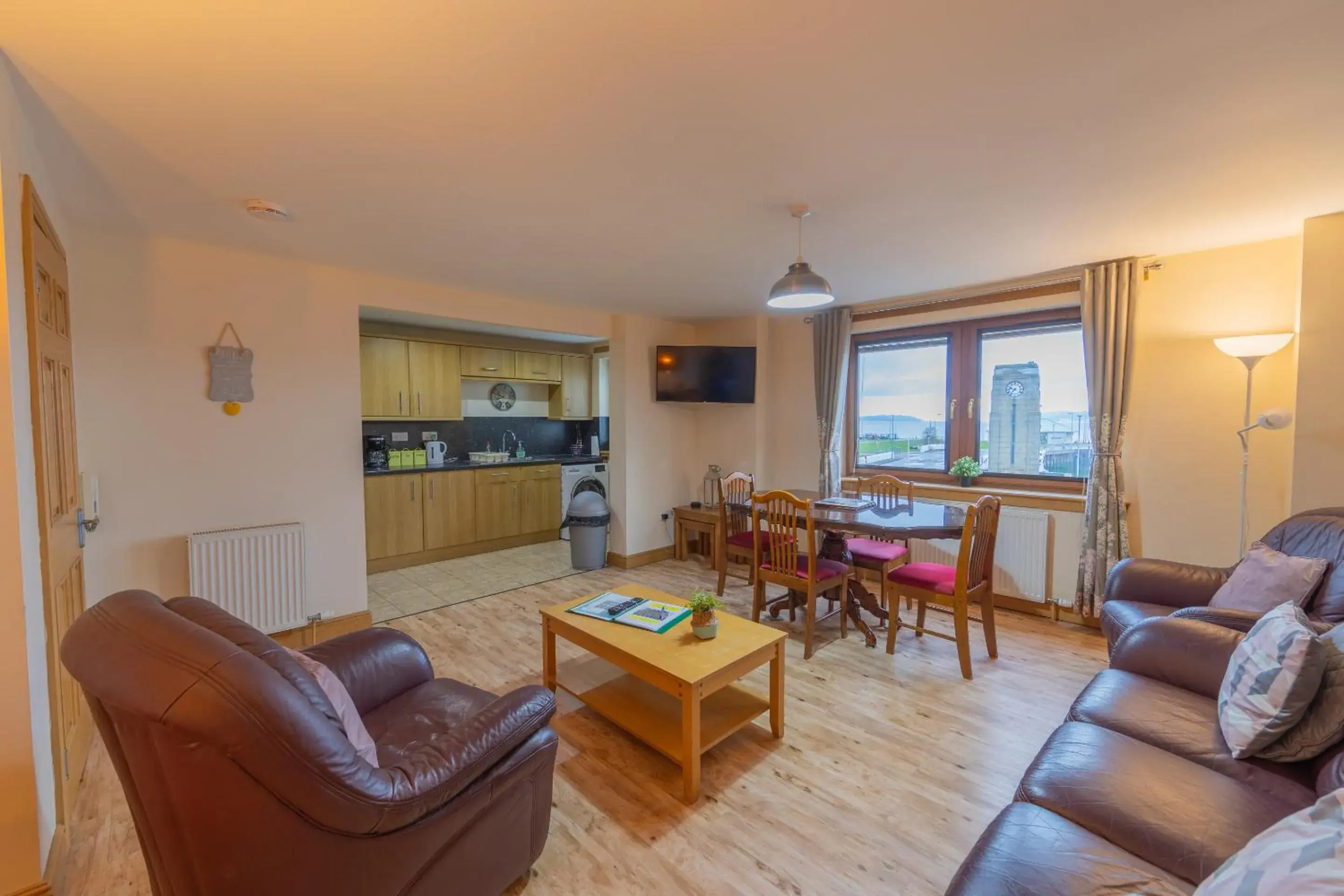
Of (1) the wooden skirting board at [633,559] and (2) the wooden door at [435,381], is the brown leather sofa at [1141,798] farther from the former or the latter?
(2) the wooden door at [435,381]

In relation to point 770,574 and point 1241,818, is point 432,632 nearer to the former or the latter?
point 770,574

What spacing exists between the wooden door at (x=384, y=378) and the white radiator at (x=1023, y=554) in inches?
193

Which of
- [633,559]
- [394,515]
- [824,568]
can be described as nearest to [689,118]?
[824,568]

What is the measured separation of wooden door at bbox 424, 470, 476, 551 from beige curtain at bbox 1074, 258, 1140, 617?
516 cm

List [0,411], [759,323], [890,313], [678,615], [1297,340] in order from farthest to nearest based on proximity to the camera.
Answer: [759,323] → [890,313] → [1297,340] → [678,615] → [0,411]

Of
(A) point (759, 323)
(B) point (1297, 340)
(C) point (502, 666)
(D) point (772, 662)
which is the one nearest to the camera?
(D) point (772, 662)

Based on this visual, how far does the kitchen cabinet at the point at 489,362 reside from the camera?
572 cm

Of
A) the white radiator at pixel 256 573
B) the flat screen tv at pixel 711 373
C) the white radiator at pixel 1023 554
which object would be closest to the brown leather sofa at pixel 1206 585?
the white radiator at pixel 1023 554

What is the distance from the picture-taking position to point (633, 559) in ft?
17.0

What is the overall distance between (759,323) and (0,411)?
472cm

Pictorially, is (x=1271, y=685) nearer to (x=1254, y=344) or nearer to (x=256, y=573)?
(x=1254, y=344)

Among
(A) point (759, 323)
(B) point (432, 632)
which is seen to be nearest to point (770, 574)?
(B) point (432, 632)

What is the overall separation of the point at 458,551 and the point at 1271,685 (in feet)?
18.4

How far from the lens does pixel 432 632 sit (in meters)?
3.61
